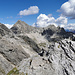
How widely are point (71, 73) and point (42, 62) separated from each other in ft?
31.9

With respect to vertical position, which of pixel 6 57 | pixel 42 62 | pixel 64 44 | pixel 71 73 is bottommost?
pixel 71 73

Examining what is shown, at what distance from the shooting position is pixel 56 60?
101 feet

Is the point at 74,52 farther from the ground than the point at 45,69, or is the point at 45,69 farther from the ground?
the point at 74,52

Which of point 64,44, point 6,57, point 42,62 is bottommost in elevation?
point 42,62

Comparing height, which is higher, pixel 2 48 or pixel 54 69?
pixel 2 48

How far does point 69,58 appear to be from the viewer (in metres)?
30.7

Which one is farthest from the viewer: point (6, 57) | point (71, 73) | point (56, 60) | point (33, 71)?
point (6, 57)

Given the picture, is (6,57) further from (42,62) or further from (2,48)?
(42,62)

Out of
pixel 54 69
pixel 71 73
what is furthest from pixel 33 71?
pixel 71 73

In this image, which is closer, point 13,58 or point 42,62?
point 42,62

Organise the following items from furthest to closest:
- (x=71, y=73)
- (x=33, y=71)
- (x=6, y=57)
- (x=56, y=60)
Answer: (x=6, y=57) < (x=56, y=60) < (x=33, y=71) < (x=71, y=73)

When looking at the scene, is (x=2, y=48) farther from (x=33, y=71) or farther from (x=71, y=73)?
(x=71, y=73)

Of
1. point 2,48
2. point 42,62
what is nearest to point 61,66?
point 42,62

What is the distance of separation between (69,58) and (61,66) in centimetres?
444
